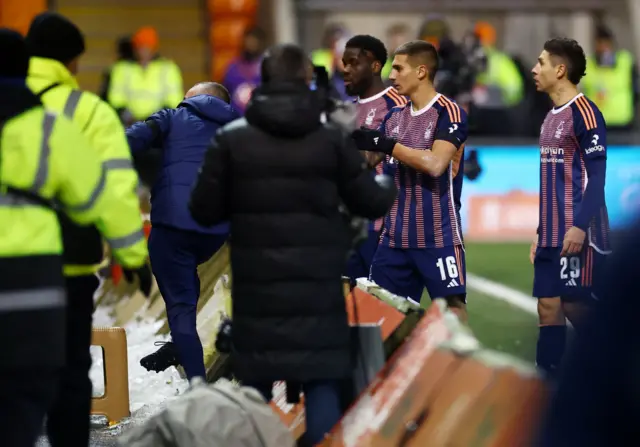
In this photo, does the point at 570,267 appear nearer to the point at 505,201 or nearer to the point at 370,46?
the point at 370,46

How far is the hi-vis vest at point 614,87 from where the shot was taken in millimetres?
19781

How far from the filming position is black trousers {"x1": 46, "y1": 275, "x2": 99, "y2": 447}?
508cm

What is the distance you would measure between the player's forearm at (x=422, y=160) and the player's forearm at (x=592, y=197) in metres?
0.81

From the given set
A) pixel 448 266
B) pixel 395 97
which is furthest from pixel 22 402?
pixel 395 97

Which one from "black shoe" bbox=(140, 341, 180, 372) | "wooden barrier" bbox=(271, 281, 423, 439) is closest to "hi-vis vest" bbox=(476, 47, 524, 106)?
"black shoe" bbox=(140, 341, 180, 372)

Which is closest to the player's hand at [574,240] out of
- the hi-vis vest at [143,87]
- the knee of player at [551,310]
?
the knee of player at [551,310]

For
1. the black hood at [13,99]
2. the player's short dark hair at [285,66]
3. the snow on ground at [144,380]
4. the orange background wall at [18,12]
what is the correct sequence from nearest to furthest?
the black hood at [13,99] → the player's short dark hair at [285,66] → the snow on ground at [144,380] → the orange background wall at [18,12]

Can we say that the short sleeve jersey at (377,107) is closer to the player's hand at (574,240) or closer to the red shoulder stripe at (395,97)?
the red shoulder stripe at (395,97)

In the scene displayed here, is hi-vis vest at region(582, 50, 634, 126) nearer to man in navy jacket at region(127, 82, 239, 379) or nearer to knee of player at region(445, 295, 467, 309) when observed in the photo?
knee of player at region(445, 295, 467, 309)

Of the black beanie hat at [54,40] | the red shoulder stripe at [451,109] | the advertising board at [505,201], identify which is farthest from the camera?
the advertising board at [505,201]

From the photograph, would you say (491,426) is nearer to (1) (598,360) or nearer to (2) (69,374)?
(2) (69,374)

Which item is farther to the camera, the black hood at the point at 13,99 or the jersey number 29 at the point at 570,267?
the jersey number 29 at the point at 570,267

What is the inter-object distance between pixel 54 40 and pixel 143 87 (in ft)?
44.2

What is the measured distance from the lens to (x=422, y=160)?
704cm
